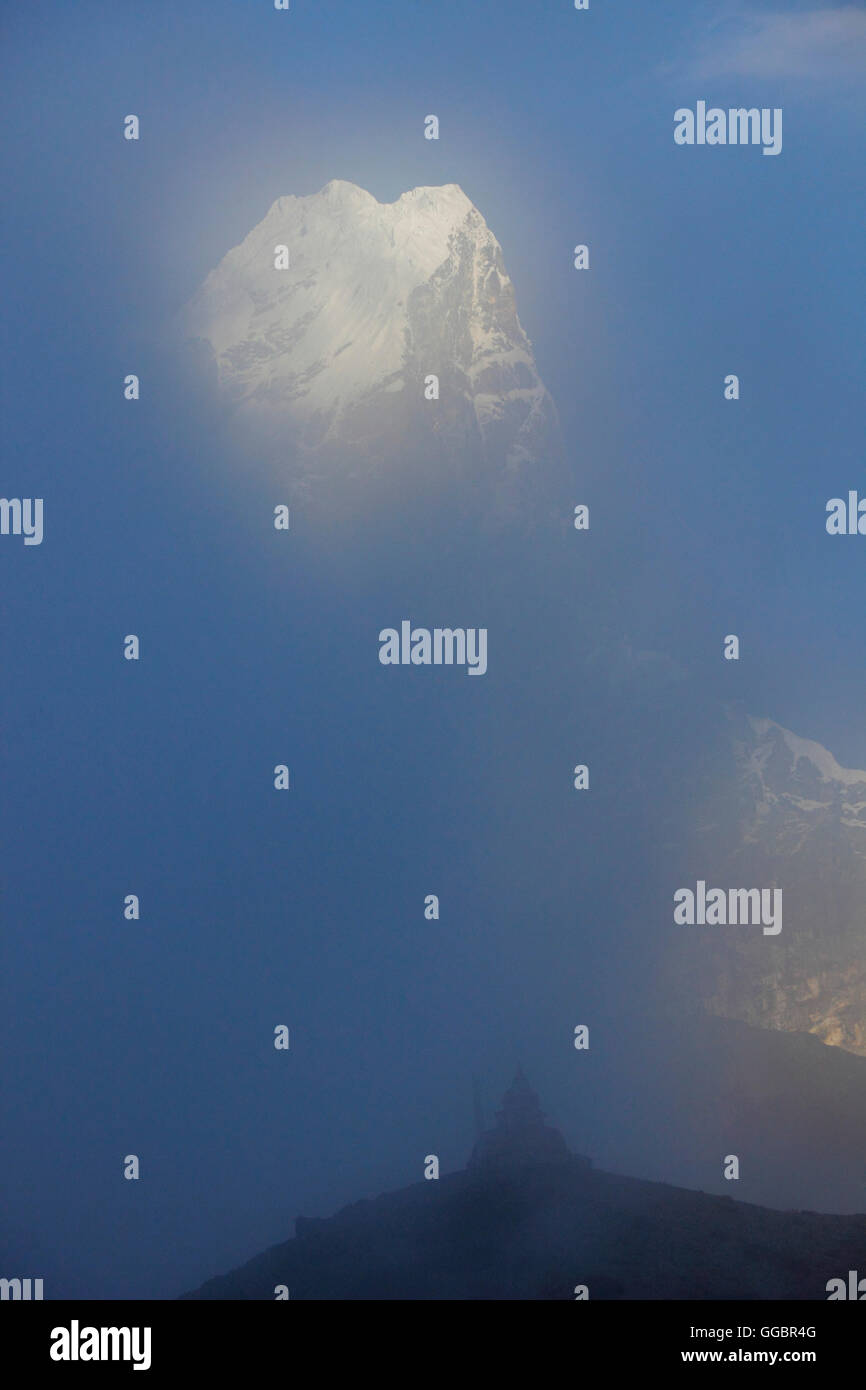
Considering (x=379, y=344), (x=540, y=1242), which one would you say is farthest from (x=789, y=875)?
(x=379, y=344)

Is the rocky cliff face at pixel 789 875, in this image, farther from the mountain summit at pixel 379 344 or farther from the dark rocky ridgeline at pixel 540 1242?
the mountain summit at pixel 379 344

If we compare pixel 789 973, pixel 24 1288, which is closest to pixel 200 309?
pixel 789 973

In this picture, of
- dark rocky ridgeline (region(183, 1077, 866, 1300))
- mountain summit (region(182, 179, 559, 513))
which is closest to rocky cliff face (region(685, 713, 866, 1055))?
dark rocky ridgeline (region(183, 1077, 866, 1300))

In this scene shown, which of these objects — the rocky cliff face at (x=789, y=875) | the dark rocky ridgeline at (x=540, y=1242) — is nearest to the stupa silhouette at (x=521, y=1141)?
the dark rocky ridgeline at (x=540, y=1242)

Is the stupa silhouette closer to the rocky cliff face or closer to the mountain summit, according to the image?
the rocky cliff face

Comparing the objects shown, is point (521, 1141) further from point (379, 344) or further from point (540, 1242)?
point (379, 344)

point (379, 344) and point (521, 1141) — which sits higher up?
point (379, 344)
